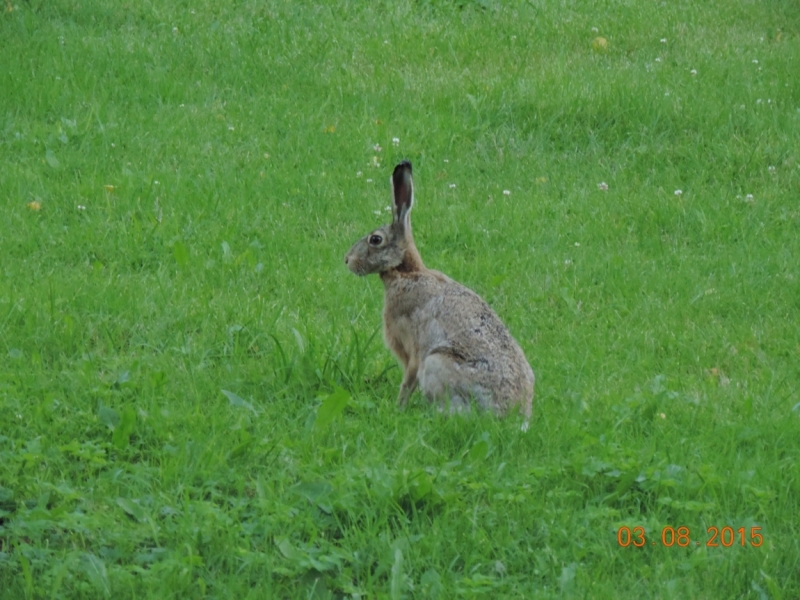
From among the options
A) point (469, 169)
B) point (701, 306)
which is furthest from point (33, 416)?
point (469, 169)

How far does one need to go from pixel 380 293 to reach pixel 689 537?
3366 mm

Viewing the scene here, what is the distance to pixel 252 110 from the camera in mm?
10594

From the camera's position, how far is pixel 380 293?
776 cm

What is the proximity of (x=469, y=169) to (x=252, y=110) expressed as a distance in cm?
208

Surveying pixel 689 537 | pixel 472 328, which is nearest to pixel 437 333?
pixel 472 328

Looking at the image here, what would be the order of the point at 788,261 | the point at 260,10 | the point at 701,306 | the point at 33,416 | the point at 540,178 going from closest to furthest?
the point at 33,416, the point at 701,306, the point at 788,261, the point at 540,178, the point at 260,10

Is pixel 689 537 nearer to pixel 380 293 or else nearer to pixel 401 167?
pixel 401 167

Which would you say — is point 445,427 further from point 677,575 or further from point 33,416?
point 33,416

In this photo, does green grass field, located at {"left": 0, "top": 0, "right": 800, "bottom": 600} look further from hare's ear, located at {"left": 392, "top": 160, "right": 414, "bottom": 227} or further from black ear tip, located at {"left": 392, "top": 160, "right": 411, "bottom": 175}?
black ear tip, located at {"left": 392, "top": 160, "right": 411, "bottom": 175}

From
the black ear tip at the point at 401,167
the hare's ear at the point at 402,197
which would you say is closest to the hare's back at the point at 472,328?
the hare's ear at the point at 402,197

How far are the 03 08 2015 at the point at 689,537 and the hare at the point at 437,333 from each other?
0.98m

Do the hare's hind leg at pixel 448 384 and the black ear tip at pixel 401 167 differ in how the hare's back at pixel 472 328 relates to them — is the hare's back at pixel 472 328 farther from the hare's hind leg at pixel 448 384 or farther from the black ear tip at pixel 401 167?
the black ear tip at pixel 401 167

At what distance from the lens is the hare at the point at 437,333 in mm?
5812

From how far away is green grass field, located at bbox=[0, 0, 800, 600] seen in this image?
4656 millimetres
